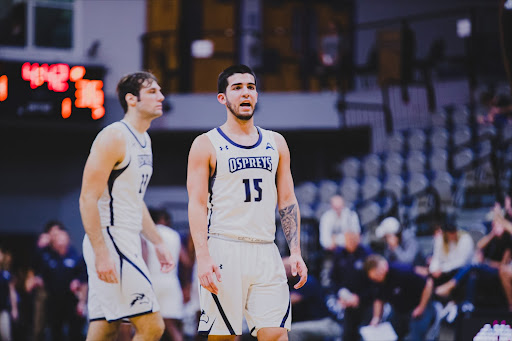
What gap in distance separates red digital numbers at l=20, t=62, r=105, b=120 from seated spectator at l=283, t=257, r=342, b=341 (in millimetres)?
6761

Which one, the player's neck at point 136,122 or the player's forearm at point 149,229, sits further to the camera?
the player's forearm at point 149,229

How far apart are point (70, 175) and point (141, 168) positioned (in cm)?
1276

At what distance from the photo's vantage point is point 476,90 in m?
15.6

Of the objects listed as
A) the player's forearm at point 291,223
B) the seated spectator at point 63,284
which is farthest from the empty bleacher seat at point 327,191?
the player's forearm at point 291,223

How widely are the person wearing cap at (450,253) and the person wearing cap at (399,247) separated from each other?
2.17 feet

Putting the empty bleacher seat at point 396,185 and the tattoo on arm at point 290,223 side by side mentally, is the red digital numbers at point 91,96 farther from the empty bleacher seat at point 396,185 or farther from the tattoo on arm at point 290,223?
the tattoo on arm at point 290,223

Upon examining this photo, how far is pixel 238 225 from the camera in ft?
16.3

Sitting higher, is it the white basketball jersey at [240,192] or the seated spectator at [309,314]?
the white basketball jersey at [240,192]

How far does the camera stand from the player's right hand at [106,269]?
5160 mm

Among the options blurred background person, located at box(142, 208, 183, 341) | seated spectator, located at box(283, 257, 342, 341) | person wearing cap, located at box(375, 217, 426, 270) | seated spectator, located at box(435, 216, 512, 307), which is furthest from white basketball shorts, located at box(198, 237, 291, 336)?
person wearing cap, located at box(375, 217, 426, 270)

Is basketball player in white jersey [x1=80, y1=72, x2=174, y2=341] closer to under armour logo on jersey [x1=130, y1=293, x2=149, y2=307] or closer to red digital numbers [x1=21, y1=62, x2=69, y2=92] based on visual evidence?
under armour logo on jersey [x1=130, y1=293, x2=149, y2=307]

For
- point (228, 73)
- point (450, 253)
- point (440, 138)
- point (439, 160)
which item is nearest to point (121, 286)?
point (228, 73)

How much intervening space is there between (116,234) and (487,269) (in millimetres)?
5665

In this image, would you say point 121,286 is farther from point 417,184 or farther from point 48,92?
point 48,92
